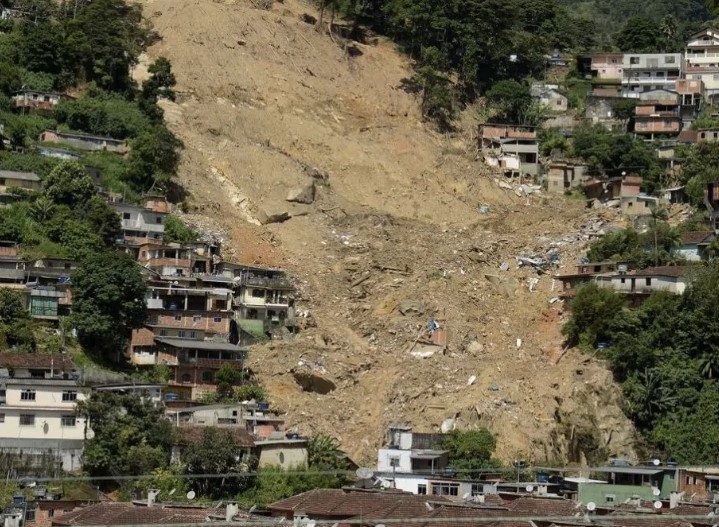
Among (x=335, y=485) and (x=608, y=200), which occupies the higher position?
(x=608, y=200)

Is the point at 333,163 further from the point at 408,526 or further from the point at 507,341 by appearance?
the point at 408,526

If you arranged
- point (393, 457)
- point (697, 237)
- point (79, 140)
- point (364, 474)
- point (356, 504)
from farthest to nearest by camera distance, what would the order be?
point (79, 140) < point (697, 237) < point (393, 457) < point (364, 474) < point (356, 504)

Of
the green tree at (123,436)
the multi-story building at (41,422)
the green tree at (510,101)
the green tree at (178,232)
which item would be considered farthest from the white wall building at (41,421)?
the green tree at (510,101)

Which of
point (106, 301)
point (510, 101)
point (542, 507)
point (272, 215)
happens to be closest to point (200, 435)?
point (106, 301)

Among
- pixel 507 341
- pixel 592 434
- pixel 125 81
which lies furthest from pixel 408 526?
pixel 125 81

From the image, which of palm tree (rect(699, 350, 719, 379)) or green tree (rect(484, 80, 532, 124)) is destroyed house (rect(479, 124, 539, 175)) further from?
palm tree (rect(699, 350, 719, 379))

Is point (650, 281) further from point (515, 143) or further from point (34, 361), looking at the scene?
point (34, 361)
